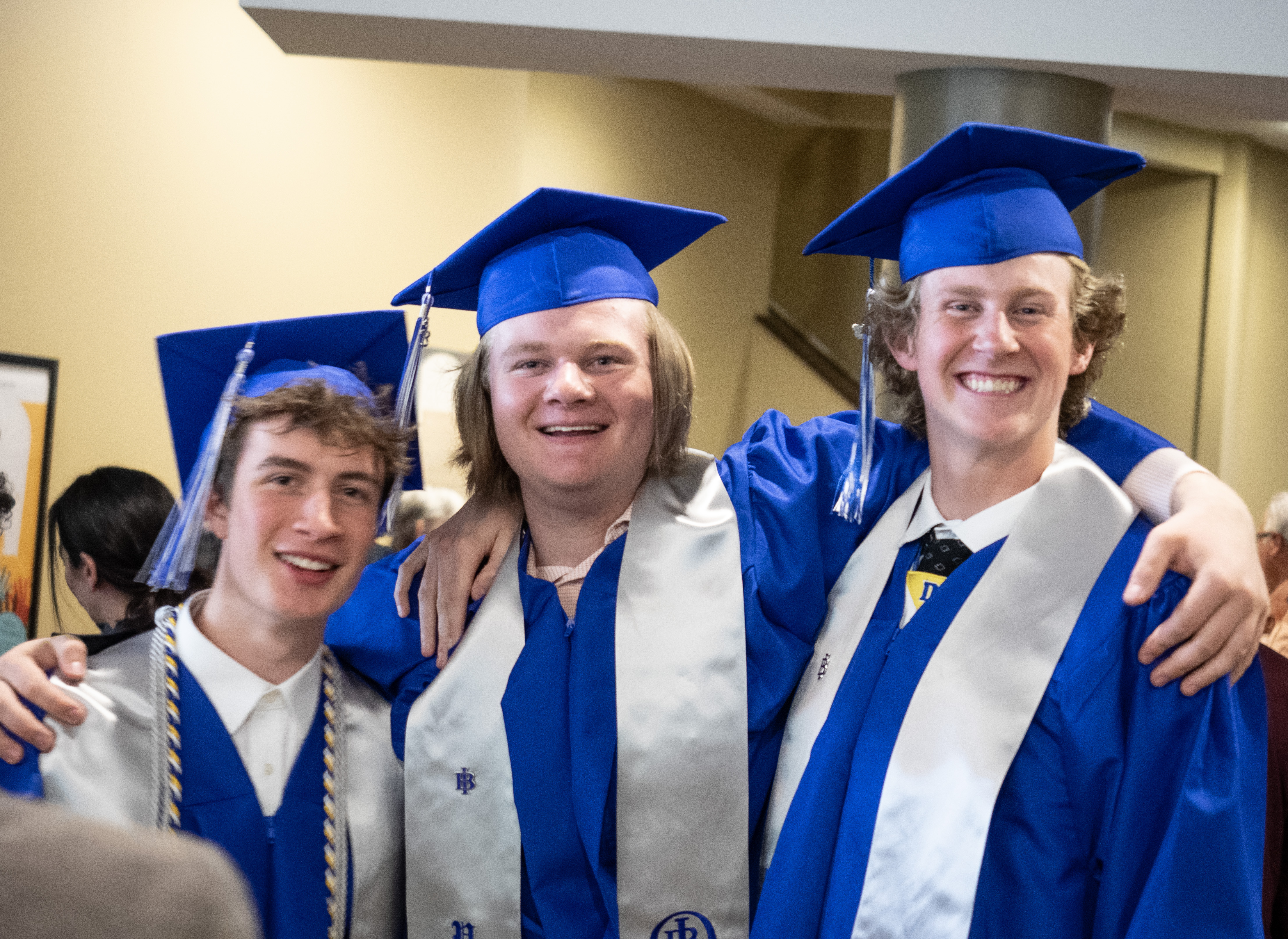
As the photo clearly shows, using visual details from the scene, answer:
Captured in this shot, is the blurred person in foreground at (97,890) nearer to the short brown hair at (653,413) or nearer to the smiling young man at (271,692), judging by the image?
the smiling young man at (271,692)

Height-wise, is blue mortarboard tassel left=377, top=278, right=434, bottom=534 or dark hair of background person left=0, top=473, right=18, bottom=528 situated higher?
blue mortarboard tassel left=377, top=278, right=434, bottom=534

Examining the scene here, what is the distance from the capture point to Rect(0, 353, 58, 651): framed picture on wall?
11.1 ft

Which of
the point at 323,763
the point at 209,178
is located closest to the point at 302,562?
A: the point at 323,763

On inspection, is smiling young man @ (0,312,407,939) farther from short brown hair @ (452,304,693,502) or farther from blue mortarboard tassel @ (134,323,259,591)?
short brown hair @ (452,304,693,502)

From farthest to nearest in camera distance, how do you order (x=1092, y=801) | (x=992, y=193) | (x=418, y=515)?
(x=418, y=515)
(x=992, y=193)
(x=1092, y=801)

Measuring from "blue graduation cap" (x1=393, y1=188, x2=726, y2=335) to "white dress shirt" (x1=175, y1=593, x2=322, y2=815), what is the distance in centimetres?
67

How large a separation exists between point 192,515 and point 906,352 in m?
1.17

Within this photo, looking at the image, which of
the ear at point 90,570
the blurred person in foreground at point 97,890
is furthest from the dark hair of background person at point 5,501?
the blurred person in foreground at point 97,890

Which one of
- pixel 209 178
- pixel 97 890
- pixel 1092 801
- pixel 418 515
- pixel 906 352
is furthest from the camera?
pixel 418 515

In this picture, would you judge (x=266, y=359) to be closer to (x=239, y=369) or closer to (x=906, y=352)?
(x=239, y=369)

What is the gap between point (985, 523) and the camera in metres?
1.70

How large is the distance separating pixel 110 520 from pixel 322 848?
1380 mm

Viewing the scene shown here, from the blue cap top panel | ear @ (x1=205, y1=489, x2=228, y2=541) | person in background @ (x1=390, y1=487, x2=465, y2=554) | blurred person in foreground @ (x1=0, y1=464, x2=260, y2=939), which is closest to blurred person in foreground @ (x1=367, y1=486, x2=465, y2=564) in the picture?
person in background @ (x1=390, y1=487, x2=465, y2=554)

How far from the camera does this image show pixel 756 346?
22.1ft
